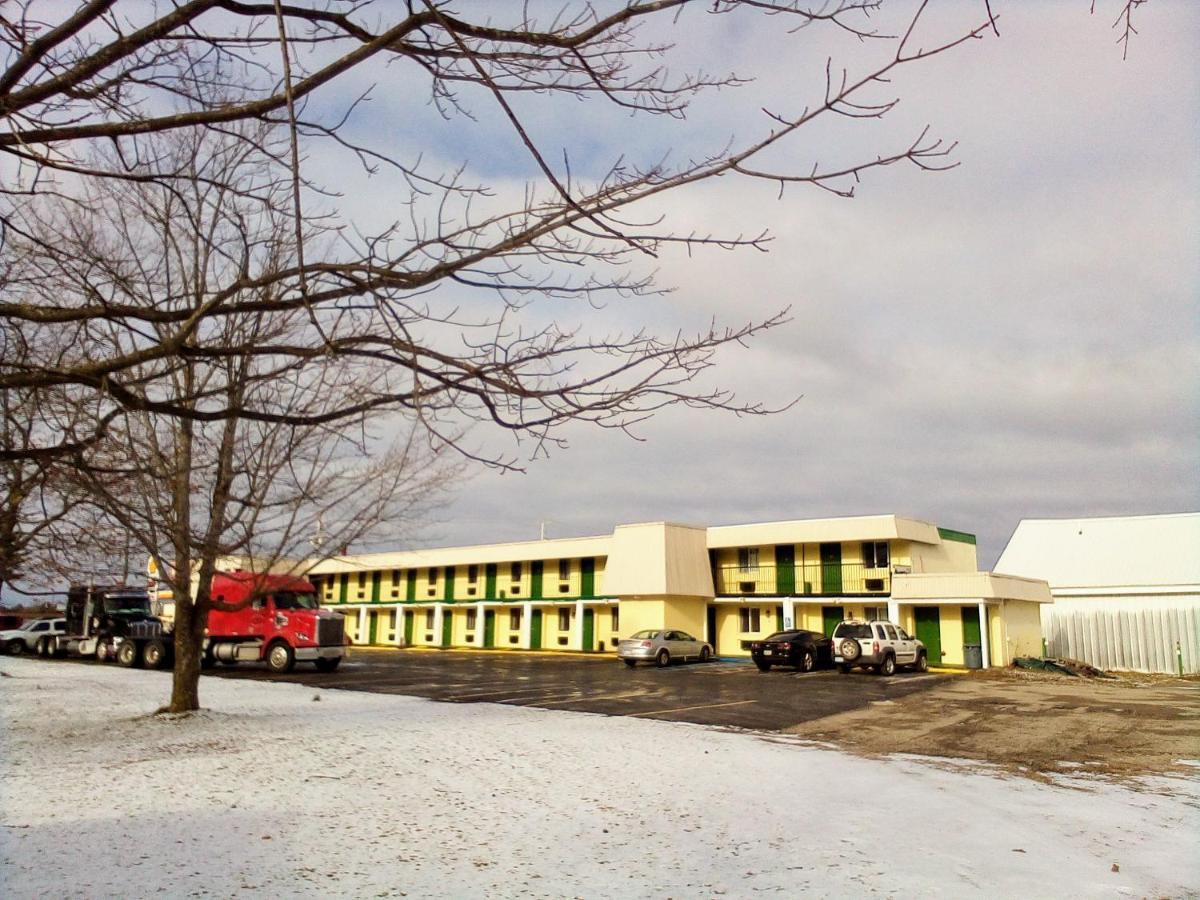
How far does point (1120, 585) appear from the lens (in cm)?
4222

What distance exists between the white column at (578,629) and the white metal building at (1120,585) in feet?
71.7

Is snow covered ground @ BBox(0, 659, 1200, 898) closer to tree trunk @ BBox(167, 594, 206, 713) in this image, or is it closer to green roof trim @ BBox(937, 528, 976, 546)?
tree trunk @ BBox(167, 594, 206, 713)

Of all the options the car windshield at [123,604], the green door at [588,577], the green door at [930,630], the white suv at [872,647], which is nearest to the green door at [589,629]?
the green door at [588,577]

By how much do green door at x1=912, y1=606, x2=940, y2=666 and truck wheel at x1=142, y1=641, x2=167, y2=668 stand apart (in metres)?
29.2

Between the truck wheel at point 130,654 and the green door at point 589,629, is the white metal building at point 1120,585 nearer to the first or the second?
the green door at point 589,629

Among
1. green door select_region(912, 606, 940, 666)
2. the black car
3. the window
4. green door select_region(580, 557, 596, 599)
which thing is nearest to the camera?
the black car

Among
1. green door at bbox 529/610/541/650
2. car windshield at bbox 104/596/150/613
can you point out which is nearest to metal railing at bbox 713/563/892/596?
green door at bbox 529/610/541/650

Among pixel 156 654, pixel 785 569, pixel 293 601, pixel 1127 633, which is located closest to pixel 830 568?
pixel 785 569

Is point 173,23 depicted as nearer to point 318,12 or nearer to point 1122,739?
point 318,12

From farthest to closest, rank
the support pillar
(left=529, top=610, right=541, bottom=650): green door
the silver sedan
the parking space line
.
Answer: (left=529, top=610, right=541, bottom=650): green door, the support pillar, the silver sedan, the parking space line

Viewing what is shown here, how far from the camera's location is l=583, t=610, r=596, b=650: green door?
163 feet

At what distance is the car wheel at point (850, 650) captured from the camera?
32188 mm

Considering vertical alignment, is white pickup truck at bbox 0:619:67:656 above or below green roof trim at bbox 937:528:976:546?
below

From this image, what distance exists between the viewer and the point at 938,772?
1144 cm
